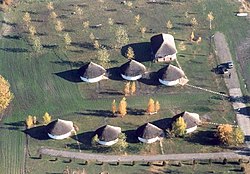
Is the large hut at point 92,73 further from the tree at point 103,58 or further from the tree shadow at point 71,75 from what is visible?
the tree at point 103,58

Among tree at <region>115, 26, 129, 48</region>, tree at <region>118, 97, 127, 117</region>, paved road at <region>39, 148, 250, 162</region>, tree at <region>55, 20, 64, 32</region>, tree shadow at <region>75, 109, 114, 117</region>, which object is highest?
tree at <region>55, 20, 64, 32</region>

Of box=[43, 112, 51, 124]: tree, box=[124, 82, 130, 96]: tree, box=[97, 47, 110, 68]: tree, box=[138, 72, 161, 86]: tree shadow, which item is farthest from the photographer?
box=[97, 47, 110, 68]: tree

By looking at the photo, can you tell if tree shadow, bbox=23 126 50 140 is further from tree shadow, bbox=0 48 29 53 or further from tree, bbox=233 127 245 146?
tree, bbox=233 127 245 146

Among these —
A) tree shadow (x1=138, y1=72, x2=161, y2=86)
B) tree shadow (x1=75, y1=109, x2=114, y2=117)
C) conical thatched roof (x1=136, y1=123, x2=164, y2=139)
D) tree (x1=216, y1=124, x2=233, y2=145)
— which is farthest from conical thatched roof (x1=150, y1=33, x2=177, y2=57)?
tree (x1=216, y1=124, x2=233, y2=145)

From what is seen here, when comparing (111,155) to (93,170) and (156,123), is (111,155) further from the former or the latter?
(156,123)

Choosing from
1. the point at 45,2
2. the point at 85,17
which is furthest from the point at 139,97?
the point at 45,2

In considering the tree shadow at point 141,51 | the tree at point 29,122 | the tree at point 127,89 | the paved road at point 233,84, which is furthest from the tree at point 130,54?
the tree at point 29,122

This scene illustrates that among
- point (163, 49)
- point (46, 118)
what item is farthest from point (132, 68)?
point (46, 118)
